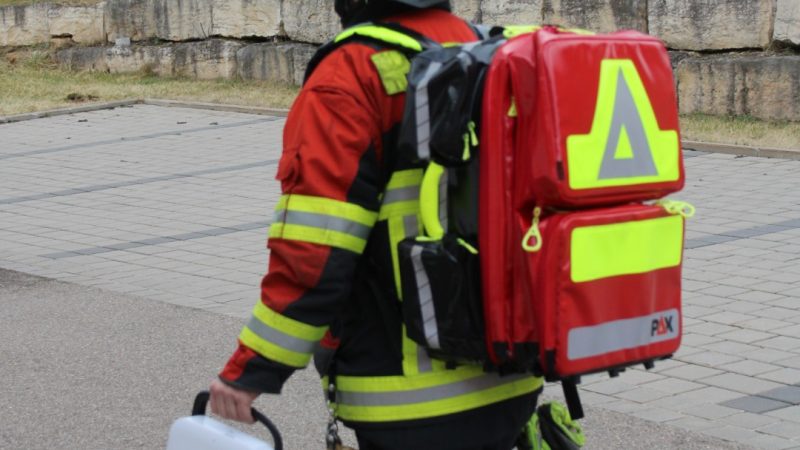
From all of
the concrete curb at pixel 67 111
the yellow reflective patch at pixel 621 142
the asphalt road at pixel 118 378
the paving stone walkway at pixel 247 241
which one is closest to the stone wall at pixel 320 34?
the paving stone walkway at pixel 247 241

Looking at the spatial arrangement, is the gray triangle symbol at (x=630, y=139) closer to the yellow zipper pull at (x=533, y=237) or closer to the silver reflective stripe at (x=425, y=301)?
the yellow zipper pull at (x=533, y=237)

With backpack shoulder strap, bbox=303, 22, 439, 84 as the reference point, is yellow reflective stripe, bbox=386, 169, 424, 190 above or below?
below

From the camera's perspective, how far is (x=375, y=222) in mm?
2791

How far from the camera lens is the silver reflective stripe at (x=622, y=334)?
2635 mm

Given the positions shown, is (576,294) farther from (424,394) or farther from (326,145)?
(326,145)

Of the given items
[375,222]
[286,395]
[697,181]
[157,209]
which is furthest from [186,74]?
[375,222]

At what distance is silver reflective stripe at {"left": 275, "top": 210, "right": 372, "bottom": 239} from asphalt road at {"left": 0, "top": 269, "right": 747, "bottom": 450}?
2.45m

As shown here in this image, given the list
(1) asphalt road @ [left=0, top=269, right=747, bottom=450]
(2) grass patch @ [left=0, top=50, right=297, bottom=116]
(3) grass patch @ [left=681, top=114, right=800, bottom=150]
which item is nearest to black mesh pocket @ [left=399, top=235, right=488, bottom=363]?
(1) asphalt road @ [left=0, top=269, right=747, bottom=450]

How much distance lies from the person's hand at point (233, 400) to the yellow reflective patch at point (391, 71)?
0.68 meters

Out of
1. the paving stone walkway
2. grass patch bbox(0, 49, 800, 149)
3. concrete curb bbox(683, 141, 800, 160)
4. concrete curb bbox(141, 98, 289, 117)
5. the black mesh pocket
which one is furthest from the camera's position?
grass patch bbox(0, 49, 800, 149)

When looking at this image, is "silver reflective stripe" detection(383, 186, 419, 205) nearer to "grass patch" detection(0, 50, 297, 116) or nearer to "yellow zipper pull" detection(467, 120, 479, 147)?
"yellow zipper pull" detection(467, 120, 479, 147)

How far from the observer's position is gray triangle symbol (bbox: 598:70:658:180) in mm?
2641

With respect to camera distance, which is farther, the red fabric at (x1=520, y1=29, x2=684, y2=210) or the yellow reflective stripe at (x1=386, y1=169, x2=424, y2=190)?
the yellow reflective stripe at (x1=386, y1=169, x2=424, y2=190)

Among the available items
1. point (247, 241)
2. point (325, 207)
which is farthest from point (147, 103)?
point (325, 207)
